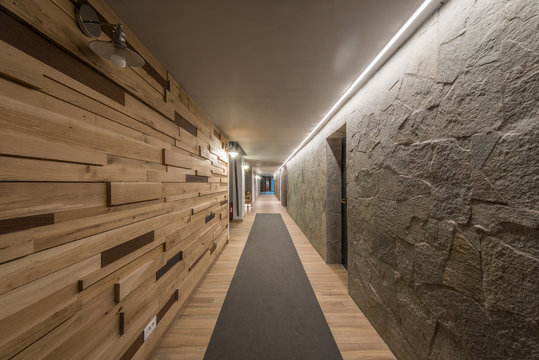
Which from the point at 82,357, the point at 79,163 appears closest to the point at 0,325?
the point at 82,357

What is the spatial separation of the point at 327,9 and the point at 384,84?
79 cm

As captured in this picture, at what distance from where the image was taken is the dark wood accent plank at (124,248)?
98 centimetres

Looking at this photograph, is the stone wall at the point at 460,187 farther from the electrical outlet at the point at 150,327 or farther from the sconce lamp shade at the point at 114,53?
the electrical outlet at the point at 150,327

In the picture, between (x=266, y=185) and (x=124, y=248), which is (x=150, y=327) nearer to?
(x=124, y=248)

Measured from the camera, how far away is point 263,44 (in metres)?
1.27

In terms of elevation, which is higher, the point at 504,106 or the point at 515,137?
the point at 504,106

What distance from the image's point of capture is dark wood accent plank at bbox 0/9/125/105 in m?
0.64

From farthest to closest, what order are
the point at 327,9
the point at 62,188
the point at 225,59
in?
the point at 225,59, the point at 327,9, the point at 62,188

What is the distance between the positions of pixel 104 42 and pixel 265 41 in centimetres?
92

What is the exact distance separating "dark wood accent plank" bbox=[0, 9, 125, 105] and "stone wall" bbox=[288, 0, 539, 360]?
1884 millimetres

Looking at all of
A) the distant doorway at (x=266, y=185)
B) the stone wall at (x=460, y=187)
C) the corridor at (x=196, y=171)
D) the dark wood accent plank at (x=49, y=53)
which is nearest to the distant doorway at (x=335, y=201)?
the corridor at (x=196, y=171)

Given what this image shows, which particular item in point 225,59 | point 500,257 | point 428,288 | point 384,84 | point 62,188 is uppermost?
point 225,59

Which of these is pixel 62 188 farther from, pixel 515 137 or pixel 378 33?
pixel 378 33

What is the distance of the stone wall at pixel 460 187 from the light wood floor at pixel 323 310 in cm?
19
